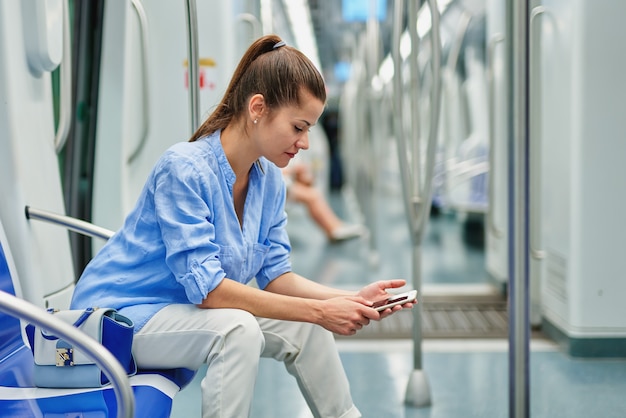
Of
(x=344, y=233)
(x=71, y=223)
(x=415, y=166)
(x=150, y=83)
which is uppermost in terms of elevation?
(x=150, y=83)

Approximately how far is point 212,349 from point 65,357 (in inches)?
12.1

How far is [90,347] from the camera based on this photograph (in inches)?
48.3

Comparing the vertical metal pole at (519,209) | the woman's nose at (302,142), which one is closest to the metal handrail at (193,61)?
the woman's nose at (302,142)

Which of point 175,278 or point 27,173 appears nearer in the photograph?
point 175,278

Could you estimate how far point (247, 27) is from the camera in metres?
2.55

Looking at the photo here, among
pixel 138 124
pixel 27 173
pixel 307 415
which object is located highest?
pixel 138 124

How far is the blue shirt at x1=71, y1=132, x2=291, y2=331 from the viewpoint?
63.2 inches

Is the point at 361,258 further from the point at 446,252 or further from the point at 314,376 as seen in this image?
the point at 314,376

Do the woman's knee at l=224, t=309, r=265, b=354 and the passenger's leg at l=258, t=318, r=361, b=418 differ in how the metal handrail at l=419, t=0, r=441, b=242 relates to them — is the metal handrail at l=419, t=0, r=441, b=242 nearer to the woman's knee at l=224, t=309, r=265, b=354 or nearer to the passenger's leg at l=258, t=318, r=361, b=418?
the passenger's leg at l=258, t=318, r=361, b=418

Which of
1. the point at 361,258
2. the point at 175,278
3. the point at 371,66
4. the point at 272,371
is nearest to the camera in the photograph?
the point at 175,278

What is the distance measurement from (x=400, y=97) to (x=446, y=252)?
13.8 feet

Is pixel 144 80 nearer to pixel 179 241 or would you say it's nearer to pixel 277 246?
pixel 277 246

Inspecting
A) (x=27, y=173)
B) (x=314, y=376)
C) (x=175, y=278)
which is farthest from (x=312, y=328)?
(x=27, y=173)

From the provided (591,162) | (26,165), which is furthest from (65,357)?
(591,162)
